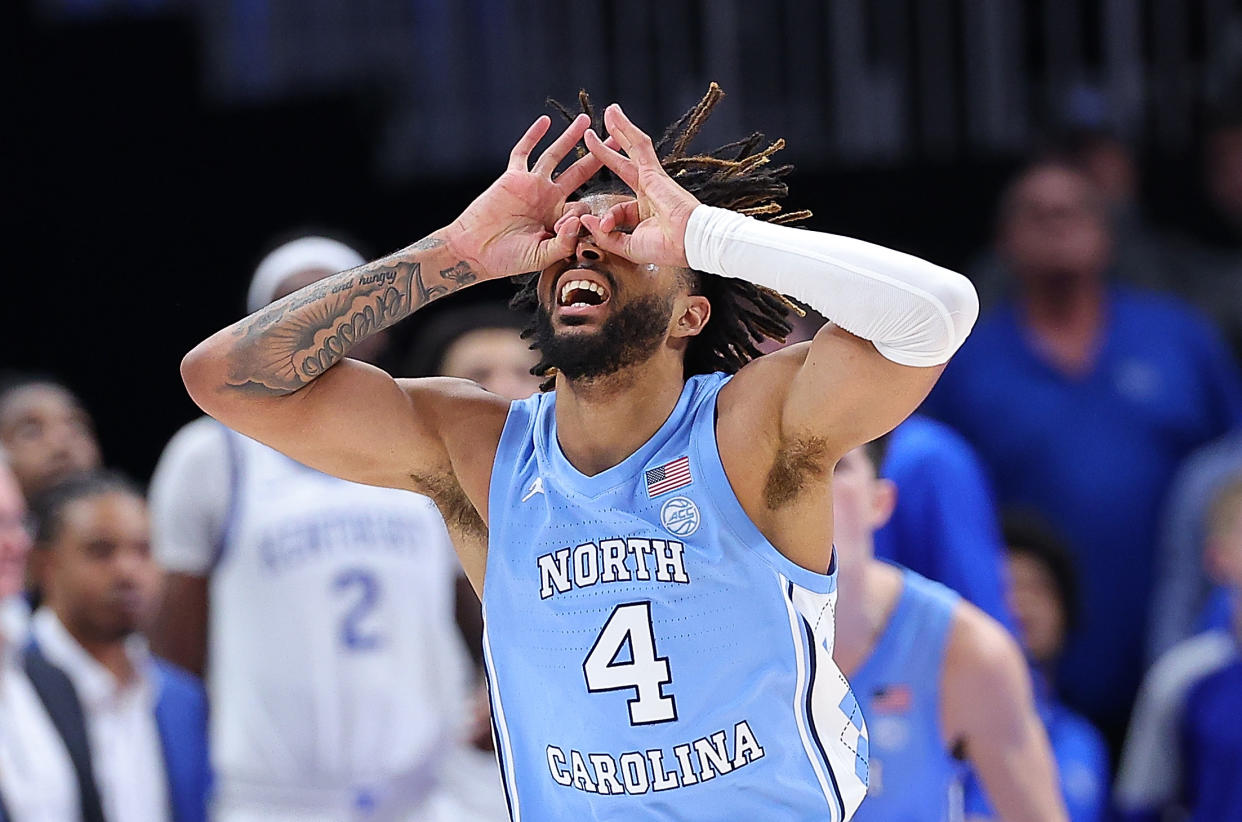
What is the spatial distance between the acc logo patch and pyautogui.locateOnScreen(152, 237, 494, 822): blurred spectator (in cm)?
238

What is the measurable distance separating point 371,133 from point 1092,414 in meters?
3.61

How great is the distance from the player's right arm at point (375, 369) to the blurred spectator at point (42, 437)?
11.1 ft

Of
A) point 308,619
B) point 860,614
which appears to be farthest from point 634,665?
point 308,619

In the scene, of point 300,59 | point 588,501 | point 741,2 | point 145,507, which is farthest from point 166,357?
point 588,501

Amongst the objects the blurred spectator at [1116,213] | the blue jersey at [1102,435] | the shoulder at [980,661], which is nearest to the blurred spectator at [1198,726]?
the blue jersey at [1102,435]

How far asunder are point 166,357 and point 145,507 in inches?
91.8

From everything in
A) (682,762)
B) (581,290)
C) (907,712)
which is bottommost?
(907,712)

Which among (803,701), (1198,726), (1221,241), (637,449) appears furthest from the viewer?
(1221,241)

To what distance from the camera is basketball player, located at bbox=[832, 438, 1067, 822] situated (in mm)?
4547

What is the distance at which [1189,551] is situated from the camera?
6934mm

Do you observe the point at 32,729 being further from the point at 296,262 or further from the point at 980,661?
the point at 980,661

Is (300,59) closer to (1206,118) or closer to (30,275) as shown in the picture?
(30,275)

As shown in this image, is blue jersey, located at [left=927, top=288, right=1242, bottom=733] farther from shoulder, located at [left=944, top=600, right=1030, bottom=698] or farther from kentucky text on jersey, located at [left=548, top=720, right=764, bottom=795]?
kentucky text on jersey, located at [left=548, top=720, right=764, bottom=795]

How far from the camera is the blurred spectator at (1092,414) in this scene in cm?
725
